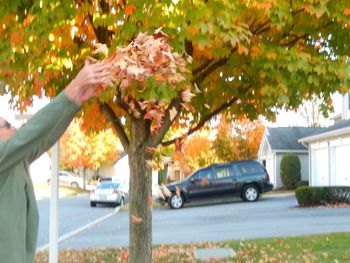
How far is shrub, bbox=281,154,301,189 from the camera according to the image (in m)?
35.3

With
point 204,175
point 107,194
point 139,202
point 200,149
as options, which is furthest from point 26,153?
point 200,149

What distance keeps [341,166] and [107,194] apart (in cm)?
1101

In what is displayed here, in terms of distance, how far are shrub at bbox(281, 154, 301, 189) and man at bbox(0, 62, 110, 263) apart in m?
33.8

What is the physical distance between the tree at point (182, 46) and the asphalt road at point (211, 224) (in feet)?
21.0

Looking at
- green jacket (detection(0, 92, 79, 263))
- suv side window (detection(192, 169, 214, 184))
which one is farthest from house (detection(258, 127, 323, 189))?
green jacket (detection(0, 92, 79, 263))

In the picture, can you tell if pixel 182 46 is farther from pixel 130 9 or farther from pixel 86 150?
pixel 86 150

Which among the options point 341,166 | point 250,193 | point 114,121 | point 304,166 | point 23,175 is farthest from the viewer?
point 304,166

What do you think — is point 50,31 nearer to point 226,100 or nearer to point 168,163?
point 168,163

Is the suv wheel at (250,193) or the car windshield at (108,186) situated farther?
the car windshield at (108,186)

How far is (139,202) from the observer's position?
7.24m

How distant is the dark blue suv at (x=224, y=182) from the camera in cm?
2427

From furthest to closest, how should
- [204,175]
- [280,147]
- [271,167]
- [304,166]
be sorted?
1. [271,167]
2. [280,147]
3. [304,166]
4. [204,175]

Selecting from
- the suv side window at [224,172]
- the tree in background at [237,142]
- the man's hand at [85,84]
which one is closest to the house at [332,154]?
the tree in background at [237,142]

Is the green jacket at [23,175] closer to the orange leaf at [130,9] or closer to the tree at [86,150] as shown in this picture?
the orange leaf at [130,9]
